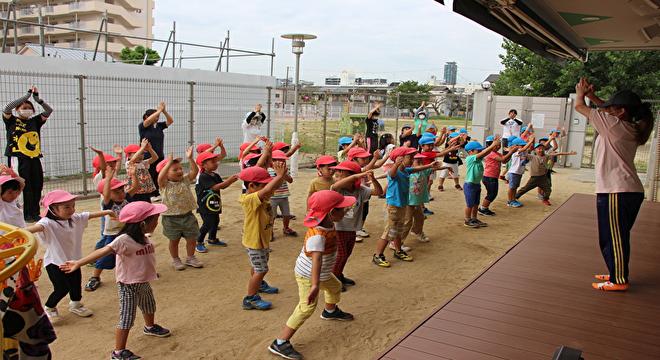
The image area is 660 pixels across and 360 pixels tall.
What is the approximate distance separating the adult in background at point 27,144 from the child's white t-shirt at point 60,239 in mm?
3666

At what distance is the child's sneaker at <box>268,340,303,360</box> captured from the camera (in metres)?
3.84

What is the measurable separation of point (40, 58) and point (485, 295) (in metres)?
10.3

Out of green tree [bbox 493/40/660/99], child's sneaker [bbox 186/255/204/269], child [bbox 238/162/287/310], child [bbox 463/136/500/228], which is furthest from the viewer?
green tree [bbox 493/40/660/99]

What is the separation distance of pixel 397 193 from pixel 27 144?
18.0ft

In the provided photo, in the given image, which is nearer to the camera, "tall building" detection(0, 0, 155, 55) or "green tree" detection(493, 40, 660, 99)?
"green tree" detection(493, 40, 660, 99)

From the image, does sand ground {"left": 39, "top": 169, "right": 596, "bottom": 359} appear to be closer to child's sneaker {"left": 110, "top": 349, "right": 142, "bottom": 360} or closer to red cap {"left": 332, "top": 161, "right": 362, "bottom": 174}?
Answer: child's sneaker {"left": 110, "top": 349, "right": 142, "bottom": 360}

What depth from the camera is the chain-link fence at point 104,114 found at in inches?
376

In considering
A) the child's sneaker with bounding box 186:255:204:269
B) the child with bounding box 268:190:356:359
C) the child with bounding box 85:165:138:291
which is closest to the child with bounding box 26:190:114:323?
the child with bounding box 85:165:138:291

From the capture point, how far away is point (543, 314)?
344 cm

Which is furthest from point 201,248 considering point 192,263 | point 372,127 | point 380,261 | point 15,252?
point 372,127

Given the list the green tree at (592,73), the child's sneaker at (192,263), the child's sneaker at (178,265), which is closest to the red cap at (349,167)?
the child's sneaker at (192,263)

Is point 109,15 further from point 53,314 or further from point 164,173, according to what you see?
point 53,314

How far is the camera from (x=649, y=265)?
446 cm

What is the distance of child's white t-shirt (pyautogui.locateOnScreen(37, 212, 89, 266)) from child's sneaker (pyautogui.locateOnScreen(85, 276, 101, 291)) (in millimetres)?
1001
